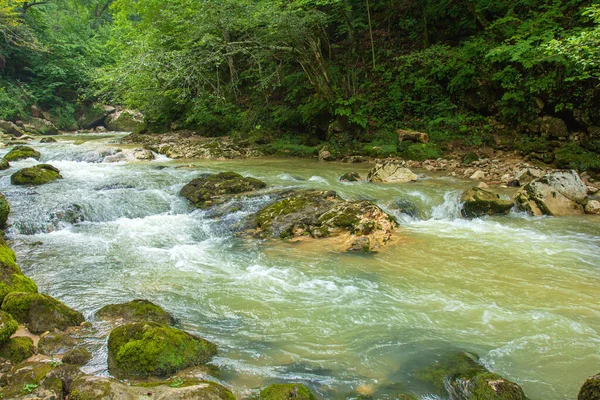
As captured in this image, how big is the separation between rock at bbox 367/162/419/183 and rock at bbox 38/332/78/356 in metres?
8.56

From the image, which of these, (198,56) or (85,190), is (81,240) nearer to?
(85,190)

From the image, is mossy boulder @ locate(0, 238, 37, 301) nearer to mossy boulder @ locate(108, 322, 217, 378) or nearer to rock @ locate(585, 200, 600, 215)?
mossy boulder @ locate(108, 322, 217, 378)

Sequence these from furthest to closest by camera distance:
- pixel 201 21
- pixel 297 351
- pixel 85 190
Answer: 1. pixel 201 21
2. pixel 85 190
3. pixel 297 351

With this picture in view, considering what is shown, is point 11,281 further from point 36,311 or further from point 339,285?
point 339,285

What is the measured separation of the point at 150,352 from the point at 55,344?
947 mm

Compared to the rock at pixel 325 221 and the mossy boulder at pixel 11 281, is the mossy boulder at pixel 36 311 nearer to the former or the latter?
the mossy boulder at pixel 11 281

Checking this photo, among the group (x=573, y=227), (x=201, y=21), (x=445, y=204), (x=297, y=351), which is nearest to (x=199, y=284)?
(x=297, y=351)

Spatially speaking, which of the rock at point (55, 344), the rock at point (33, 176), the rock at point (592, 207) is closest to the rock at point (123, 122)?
the rock at point (33, 176)

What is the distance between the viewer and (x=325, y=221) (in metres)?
7.39

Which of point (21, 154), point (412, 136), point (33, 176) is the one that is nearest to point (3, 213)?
point (33, 176)

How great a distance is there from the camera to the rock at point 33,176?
978cm

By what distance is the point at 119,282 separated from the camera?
209 inches

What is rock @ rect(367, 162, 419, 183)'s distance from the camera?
10.8 m

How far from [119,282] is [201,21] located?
10.7 metres
